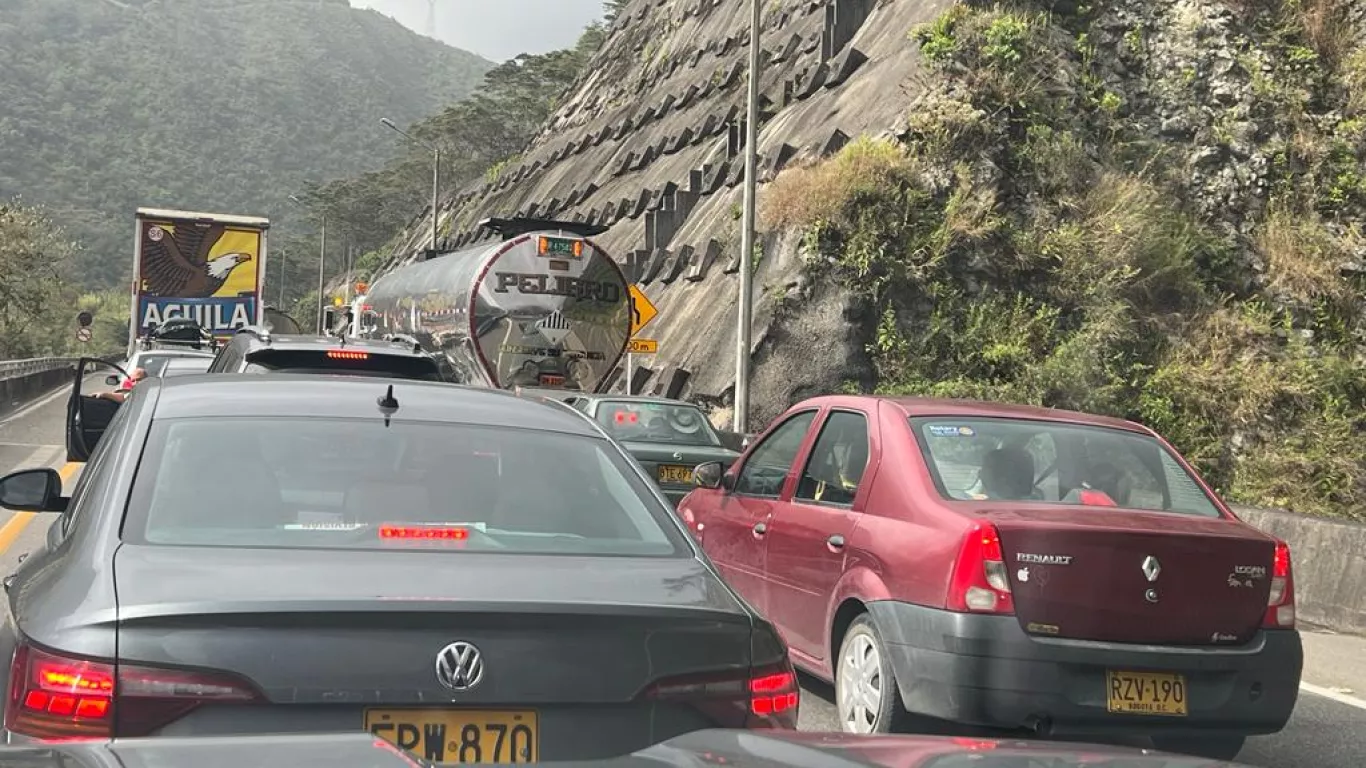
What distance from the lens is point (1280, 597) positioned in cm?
565

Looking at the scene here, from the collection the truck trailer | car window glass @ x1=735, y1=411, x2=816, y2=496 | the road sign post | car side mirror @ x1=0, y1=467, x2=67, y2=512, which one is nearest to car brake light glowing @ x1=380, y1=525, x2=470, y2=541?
car side mirror @ x1=0, y1=467, x2=67, y2=512

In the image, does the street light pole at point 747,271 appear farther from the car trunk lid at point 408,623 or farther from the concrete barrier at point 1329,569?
the car trunk lid at point 408,623

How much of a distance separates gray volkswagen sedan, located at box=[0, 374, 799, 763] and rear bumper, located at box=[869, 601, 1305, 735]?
6.30ft

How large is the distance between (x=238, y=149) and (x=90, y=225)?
3757cm

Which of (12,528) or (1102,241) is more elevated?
(1102,241)

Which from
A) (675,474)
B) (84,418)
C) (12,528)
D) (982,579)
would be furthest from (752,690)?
(675,474)

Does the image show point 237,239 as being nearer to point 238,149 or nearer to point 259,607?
point 259,607

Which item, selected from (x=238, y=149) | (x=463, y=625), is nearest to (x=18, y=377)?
(x=463, y=625)

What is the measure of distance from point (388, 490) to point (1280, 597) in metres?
3.89

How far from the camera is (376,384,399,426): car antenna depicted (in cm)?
398

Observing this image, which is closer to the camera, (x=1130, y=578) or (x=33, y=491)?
(x=33, y=491)

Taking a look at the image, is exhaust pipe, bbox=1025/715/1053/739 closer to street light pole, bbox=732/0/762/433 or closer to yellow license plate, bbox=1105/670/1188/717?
yellow license plate, bbox=1105/670/1188/717

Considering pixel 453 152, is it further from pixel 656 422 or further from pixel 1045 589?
pixel 1045 589

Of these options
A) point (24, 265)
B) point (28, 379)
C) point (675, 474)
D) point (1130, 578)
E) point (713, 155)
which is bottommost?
point (28, 379)
